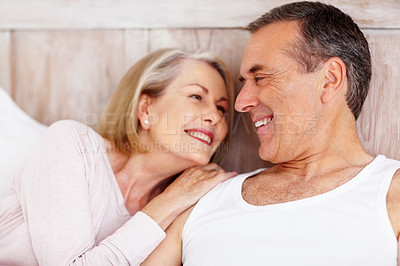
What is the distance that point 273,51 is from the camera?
133cm

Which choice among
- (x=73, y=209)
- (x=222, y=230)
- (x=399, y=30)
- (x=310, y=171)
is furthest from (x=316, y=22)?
(x=73, y=209)

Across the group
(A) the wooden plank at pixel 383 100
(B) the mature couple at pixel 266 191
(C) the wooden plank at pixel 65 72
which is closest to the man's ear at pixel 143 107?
(B) the mature couple at pixel 266 191

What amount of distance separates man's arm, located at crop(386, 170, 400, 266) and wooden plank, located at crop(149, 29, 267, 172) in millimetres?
619

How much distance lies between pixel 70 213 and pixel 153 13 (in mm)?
991

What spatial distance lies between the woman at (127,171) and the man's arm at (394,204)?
21.2 inches

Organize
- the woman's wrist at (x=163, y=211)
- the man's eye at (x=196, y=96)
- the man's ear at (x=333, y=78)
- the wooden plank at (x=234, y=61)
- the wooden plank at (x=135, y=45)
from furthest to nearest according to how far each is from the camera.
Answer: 1. the wooden plank at (x=135, y=45)
2. the wooden plank at (x=234, y=61)
3. the man's eye at (x=196, y=96)
4. the woman's wrist at (x=163, y=211)
5. the man's ear at (x=333, y=78)

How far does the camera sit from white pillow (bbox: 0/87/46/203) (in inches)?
66.5

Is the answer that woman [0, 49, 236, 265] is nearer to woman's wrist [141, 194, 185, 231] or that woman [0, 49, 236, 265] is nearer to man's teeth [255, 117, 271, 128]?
woman's wrist [141, 194, 185, 231]

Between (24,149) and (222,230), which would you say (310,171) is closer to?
(222,230)

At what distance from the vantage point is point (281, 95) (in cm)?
131

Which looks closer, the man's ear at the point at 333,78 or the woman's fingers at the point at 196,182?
the man's ear at the point at 333,78

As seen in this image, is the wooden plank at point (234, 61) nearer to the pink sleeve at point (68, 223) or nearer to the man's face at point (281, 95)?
the man's face at point (281, 95)

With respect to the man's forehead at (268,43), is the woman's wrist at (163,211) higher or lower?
lower

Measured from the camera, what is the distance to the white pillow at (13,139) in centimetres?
169
